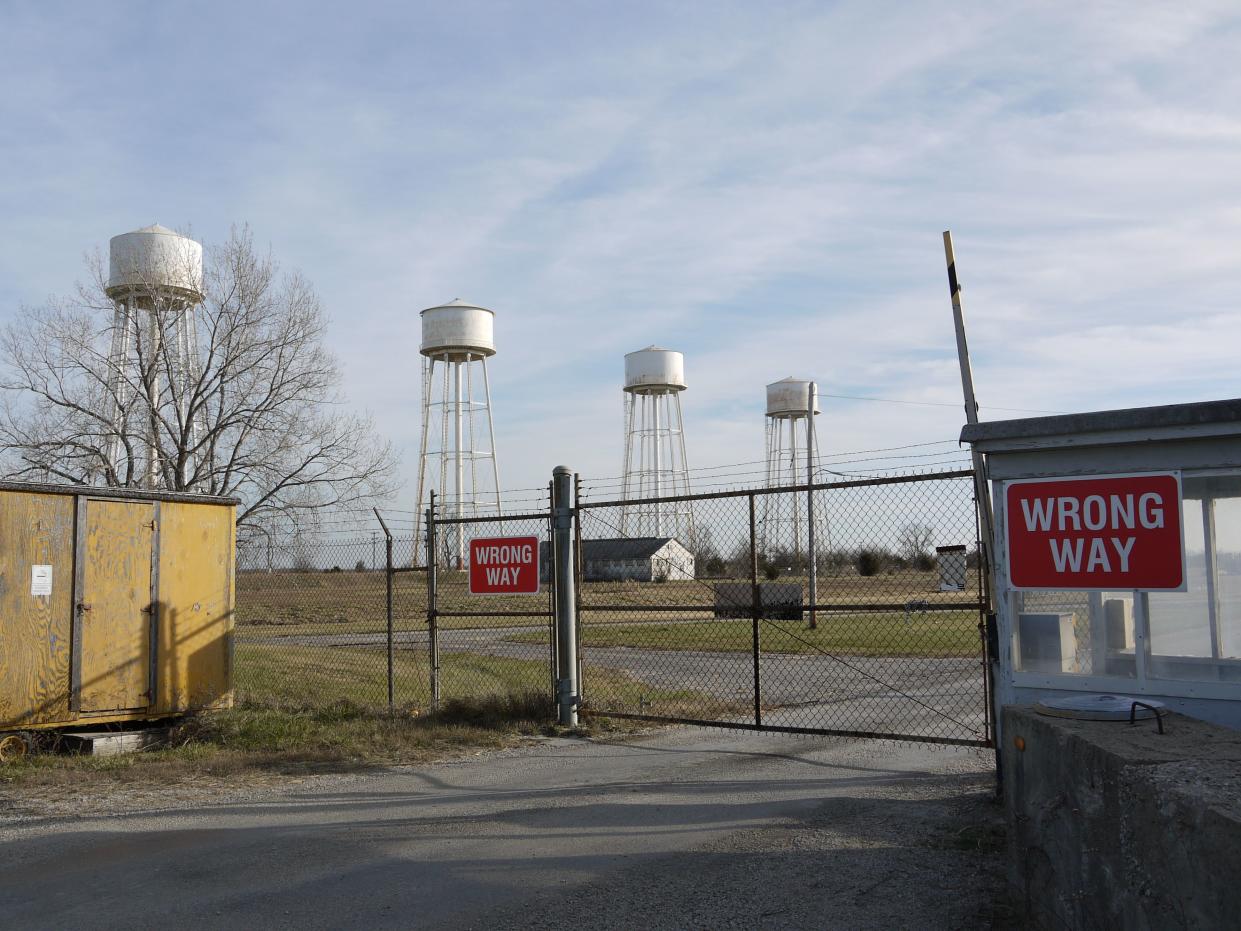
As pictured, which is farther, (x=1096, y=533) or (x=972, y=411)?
(x=972, y=411)

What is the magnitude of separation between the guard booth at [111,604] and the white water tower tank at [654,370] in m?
38.2

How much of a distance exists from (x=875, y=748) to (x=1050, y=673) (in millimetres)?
3788

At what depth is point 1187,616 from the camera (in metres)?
5.79

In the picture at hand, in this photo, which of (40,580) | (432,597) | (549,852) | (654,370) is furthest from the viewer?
(654,370)

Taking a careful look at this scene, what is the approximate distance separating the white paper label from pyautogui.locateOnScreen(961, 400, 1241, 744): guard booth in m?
8.72

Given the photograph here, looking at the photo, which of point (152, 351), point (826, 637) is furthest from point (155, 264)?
point (826, 637)

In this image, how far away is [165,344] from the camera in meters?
20.8

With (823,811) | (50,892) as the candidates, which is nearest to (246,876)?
Answer: (50,892)

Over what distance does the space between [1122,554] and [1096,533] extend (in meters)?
0.18

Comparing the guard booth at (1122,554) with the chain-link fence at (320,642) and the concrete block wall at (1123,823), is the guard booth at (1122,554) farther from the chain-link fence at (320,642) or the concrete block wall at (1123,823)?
the chain-link fence at (320,642)

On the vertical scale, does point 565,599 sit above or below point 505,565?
below

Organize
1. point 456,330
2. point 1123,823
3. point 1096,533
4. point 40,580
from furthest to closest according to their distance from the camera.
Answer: point 456,330
point 40,580
point 1096,533
point 1123,823

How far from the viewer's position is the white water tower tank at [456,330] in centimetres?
3869

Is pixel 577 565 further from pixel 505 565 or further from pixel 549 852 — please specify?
pixel 549 852
